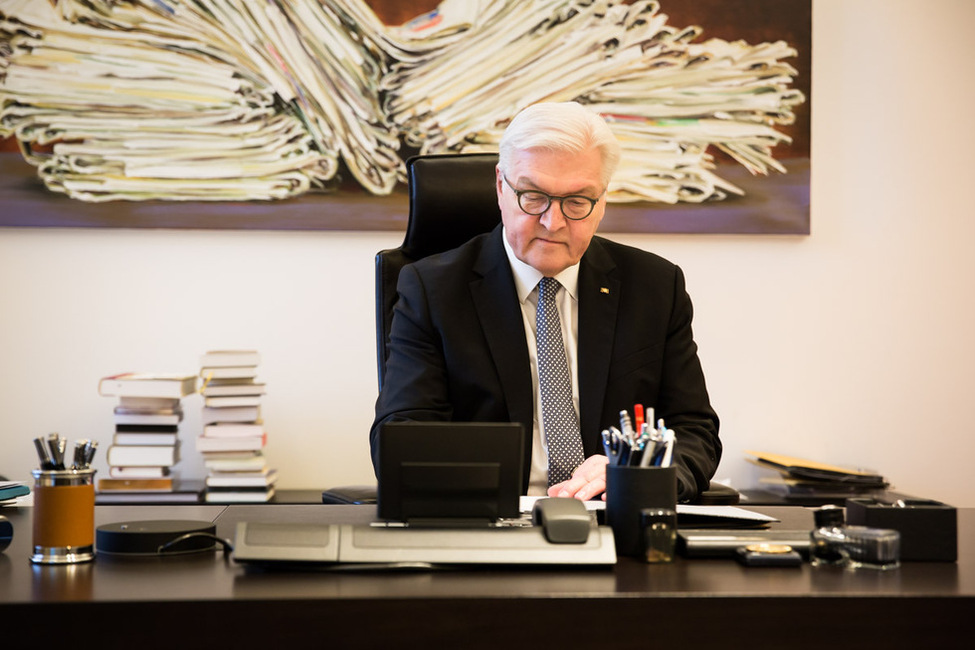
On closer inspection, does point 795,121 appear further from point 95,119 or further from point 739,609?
point 739,609

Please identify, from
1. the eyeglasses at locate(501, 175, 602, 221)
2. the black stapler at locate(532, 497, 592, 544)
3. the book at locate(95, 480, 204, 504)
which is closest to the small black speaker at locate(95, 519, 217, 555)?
the black stapler at locate(532, 497, 592, 544)

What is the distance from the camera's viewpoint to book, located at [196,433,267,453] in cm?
265

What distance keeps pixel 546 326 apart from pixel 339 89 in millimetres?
1258

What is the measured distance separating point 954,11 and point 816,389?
1279 mm

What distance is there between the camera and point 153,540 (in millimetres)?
1152

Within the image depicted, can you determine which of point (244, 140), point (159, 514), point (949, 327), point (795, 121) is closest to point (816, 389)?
point (949, 327)

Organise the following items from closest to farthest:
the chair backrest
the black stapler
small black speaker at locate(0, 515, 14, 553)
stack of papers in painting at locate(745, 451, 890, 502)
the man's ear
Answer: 1. the black stapler
2. small black speaker at locate(0, 515, 14, 553)
3. the man's ear
4. the chair backrest
5. stack of papers in painting at locate(745, 451, 890, 502)

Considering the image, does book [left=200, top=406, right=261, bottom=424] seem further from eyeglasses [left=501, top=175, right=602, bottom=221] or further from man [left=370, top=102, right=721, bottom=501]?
eyeglasses [left=501, top=175, right=602, bottom=221]

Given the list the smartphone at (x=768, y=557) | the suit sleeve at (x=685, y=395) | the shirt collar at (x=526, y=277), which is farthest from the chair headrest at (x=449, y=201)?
the smartphone at (x=768, y=557)

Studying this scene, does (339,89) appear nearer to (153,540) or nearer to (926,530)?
(153,540)

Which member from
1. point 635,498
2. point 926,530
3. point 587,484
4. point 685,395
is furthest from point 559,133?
point 926,530

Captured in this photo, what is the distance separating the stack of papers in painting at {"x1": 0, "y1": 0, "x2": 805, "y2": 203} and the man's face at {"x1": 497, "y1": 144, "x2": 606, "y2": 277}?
3.36ft

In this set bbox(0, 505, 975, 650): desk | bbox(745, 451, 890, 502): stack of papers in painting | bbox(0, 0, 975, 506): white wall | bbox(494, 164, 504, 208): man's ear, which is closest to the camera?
bbox(0, 505, 975, 650): desk

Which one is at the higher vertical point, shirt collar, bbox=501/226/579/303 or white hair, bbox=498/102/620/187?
white hair, bbox=498/102/620/187
